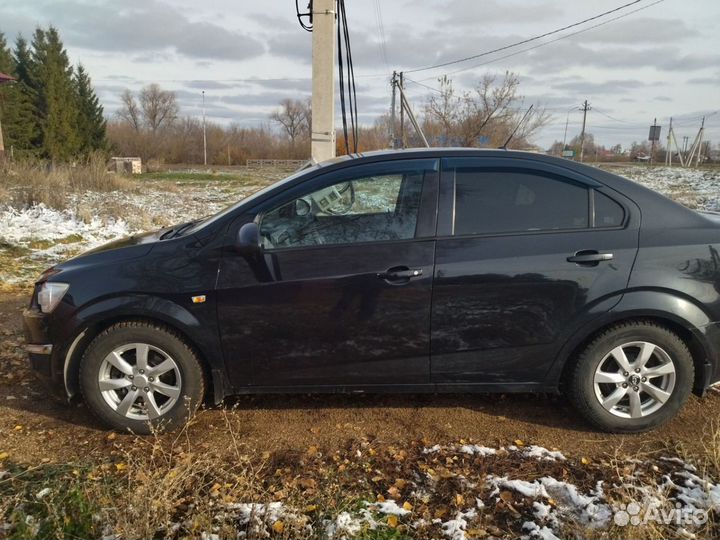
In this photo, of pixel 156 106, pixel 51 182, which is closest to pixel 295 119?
pixel 156 106

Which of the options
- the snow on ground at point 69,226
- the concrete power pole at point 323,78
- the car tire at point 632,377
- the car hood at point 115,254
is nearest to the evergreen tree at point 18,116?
the snow on ground at point 69,226

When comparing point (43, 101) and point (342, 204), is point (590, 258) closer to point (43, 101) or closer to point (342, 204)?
point (342, 204)

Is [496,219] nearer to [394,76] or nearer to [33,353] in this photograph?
[33,353]

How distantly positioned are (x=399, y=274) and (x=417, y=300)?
0.19m

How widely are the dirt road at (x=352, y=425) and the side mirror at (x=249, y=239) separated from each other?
41.4 inches

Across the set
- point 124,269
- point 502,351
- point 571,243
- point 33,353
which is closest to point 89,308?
point 124,269

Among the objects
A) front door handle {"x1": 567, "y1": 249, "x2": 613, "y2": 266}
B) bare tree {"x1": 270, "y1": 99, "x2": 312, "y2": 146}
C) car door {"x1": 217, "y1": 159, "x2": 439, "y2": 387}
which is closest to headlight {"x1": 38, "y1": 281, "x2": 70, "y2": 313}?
car door {"x1": 217, "y1": 159, "x2": 439, "y2": 387}

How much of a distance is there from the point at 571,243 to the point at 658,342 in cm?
79

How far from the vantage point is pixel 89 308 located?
324cm

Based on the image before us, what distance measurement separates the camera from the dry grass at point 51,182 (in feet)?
38.8

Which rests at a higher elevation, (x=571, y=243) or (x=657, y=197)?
(x=657, y=197)

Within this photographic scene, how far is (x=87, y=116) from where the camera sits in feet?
141

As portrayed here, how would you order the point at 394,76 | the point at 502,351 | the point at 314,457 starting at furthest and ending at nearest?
1. the point at 394,76
2. the point at 502,351
3. the point at 314,457

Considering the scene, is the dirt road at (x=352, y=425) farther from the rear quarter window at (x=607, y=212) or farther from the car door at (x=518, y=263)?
the rear quarter window at (x=607, y=212)
